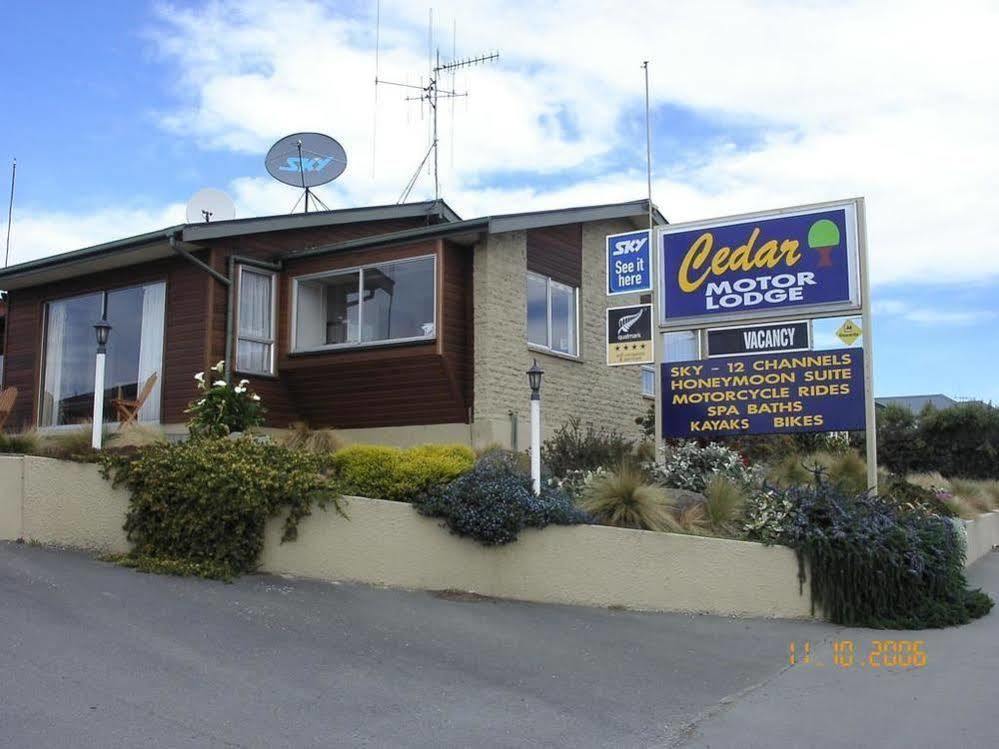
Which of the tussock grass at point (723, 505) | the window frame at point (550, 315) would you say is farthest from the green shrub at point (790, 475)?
the window frame at point (550, 315)

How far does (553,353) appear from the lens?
17.1 metres

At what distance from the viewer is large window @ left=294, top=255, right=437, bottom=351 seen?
15.6m

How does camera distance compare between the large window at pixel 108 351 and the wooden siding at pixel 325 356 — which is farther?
the large window at pixel 108 351

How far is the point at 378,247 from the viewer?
15.9 meters

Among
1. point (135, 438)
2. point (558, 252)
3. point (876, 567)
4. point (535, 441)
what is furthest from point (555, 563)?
point (558, 252)

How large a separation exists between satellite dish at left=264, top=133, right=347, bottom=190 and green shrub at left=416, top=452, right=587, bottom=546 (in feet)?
32.6

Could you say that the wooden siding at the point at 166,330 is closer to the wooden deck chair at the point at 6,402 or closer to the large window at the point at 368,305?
the wooden deck chair at the point at 6,402

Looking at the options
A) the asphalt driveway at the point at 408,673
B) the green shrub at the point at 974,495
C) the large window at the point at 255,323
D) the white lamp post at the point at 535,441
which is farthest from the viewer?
the green shrub at the point at 974,495

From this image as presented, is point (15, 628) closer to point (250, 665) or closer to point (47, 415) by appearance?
point (250, 665)

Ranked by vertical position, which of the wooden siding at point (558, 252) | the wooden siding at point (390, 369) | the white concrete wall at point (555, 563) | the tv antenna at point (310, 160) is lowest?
the white concrete wall at point (555, 563)

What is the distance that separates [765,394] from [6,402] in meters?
11.9

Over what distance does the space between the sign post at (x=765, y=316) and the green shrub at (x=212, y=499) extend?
5.01m
